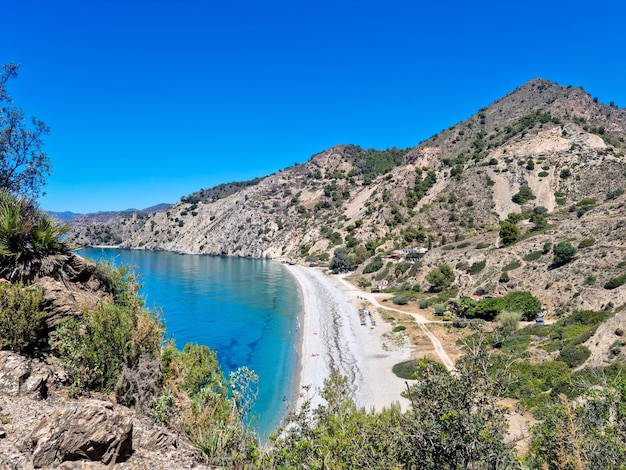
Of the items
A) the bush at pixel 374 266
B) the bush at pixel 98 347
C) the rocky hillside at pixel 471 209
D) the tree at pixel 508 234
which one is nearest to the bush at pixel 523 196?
the rocky hillside at pixel 471 209

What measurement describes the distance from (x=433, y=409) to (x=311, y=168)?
579ft

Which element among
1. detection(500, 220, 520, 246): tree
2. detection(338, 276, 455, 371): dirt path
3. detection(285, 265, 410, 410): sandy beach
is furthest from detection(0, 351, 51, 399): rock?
detection(500, 220, 520, 246): tree

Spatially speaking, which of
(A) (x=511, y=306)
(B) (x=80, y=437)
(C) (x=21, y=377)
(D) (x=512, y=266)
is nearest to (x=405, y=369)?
(A) (x=511, y=306)

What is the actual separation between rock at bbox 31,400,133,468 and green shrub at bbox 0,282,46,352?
12.0 ft

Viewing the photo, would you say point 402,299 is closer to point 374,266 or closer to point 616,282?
point 374,266

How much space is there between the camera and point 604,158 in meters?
76.2

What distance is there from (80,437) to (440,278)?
5123 centimetres

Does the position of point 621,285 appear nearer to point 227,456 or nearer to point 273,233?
point 227,456

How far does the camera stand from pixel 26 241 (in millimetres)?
10172

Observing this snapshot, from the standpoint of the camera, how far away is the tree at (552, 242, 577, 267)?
38.8m

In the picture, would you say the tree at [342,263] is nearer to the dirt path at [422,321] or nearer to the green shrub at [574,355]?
the dirt path at [422,321]

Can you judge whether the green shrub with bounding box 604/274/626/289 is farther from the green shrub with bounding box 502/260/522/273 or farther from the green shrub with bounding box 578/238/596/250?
the green shrub with bounding box 502/260/522/273

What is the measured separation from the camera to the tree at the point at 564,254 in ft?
127

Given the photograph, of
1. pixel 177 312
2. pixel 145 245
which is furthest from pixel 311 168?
pixel 177 312
